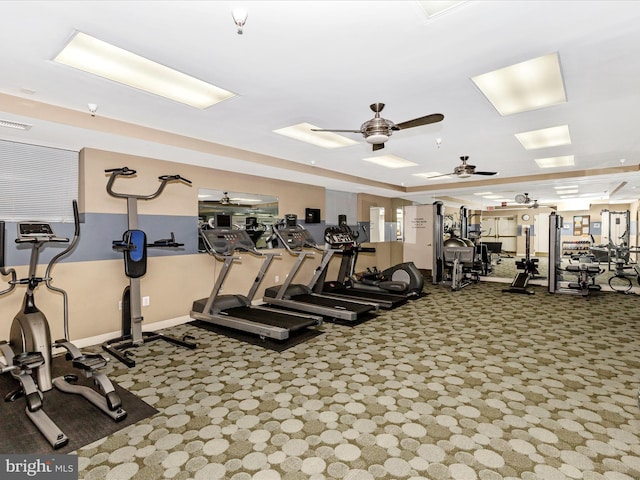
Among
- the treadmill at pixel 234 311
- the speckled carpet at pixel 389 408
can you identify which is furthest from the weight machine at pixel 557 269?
the treadmill at pixel 234 311

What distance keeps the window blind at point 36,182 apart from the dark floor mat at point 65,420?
6.45 ft

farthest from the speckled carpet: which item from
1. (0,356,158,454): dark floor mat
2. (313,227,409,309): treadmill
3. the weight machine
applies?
the weight machine

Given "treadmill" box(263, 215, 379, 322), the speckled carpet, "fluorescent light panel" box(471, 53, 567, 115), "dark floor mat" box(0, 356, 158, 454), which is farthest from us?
"treadmill" box(263, 215, 379, 322)

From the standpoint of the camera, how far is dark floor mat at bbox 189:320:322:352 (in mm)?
4332

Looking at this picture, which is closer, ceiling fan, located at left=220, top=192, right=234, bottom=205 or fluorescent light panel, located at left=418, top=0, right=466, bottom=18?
fluorescent light panel, located at left=418, top=0, right=466, bottom=18

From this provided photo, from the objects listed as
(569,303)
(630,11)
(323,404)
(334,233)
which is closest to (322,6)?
(630,11)

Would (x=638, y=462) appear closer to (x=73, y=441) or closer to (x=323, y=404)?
(x=323, y=404)

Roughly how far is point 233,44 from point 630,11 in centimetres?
250

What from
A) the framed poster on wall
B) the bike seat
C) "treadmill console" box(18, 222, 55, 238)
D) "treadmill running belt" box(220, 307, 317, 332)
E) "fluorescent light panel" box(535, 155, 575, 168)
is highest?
"fluorescent light panel" box(535, 155, 575, 168)

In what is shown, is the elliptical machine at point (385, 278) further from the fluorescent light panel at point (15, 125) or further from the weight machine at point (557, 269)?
the fluorescent light panel at point (15, 125)

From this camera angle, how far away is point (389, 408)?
112 inches

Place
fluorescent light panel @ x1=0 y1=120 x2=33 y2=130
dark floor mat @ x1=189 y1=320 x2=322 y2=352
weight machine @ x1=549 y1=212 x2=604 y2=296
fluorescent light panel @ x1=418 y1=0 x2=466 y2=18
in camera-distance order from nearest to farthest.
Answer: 1. fluorescent light panel @ x1=418 y1=0 x2=466 y2=18
2. fluorescent light panel @ x1=0 y1=120 x2=33 y2=130
3. dark floor mat @ x1=189 y1=320 x2=322 y2=352
4. weight machine @ x1=549 y1=212 x2=604 y2=296

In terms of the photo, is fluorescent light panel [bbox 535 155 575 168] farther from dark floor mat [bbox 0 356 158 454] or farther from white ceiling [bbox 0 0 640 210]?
dark floor mat [bbox 0 356 158 454]

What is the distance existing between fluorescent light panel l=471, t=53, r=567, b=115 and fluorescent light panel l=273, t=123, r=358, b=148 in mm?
2027
